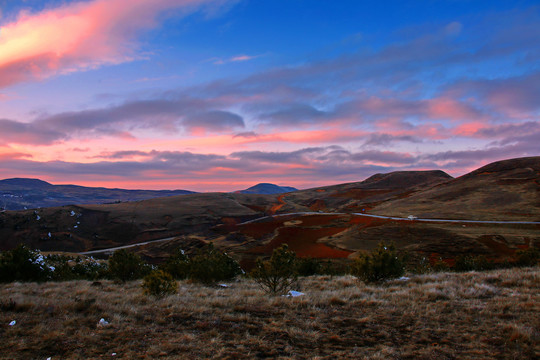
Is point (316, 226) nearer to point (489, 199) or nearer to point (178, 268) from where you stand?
point (489, 199)

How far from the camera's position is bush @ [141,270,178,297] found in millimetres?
13047

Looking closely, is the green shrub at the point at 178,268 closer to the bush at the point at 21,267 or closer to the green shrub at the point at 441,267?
the bush at the point at 21,267

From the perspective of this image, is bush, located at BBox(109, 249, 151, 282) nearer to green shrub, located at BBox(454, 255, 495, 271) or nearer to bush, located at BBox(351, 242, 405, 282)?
bush, located at BBox(351, 242, 405, 282)

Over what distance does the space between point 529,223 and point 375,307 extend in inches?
2493

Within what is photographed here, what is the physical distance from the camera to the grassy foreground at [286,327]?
684cm

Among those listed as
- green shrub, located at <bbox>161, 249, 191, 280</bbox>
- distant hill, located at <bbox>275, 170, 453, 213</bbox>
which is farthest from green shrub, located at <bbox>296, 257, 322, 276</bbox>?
distant hill, located at <bbox>275, 170, 453, 213</bbox>

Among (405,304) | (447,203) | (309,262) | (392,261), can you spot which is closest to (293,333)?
(405,304)

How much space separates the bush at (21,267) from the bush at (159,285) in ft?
36.0

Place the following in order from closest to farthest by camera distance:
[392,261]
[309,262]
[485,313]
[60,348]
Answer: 1. [60,348]
2. [485,313]
3. [392,261]
4. [309,262]

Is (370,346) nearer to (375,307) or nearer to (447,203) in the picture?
(375,307)

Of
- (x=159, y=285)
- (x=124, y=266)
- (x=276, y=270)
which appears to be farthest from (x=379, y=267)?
(x=124, y=266)

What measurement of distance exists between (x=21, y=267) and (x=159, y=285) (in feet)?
40.3

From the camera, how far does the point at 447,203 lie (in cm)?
8156

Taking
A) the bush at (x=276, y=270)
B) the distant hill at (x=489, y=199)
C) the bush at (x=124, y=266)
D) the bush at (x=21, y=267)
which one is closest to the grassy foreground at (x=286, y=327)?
the bush at (x=276, y=270)
